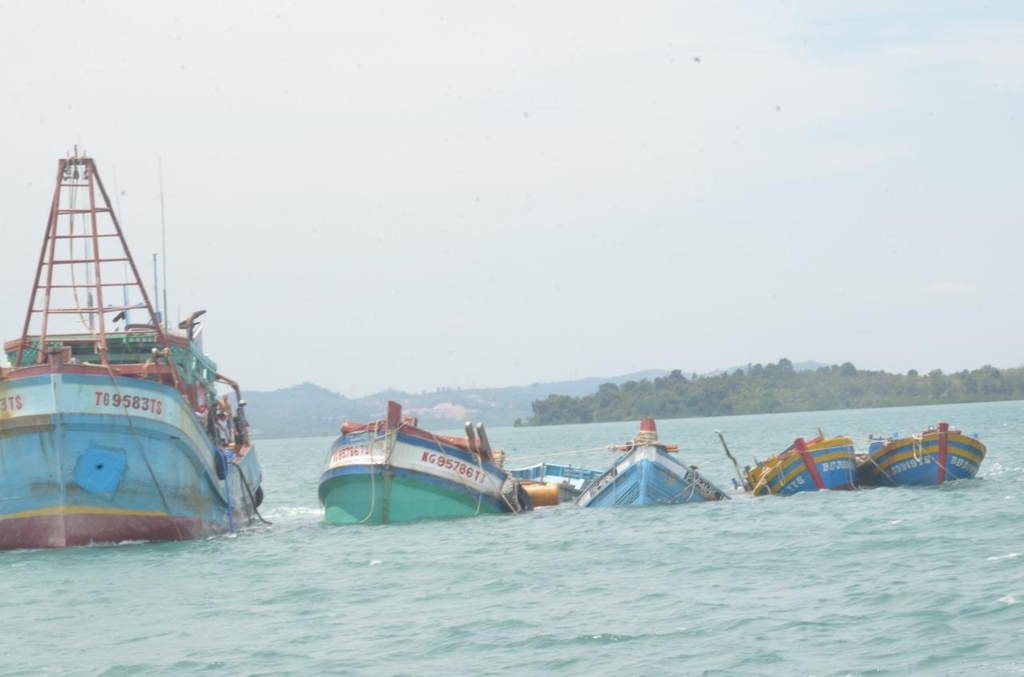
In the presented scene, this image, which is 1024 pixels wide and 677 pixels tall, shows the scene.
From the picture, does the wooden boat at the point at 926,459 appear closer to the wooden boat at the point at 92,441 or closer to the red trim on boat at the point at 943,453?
the red trim on boat at the point at 943,453

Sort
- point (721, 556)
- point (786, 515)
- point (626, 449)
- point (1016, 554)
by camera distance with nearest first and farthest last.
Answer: point (1016, 554), point (721, 556), point (786, 515), point (626, 449)

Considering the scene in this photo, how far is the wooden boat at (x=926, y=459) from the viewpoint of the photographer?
118 feet

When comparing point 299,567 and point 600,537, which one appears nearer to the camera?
point 299,567

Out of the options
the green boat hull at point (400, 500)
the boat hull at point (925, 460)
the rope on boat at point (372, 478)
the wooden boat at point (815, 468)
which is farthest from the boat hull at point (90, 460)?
the boat hull at point (925, 460)

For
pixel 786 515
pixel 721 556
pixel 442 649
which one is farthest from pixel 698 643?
pixel 786 515

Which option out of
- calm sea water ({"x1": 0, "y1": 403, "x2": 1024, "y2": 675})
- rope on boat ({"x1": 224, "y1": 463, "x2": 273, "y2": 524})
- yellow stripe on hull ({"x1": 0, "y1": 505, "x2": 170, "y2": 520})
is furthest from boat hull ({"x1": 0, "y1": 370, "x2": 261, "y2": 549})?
rope on boat ({"x1": 224, "y1": 463, "x2": 273, "y2": 524})

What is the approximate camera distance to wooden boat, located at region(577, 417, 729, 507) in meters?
33.4

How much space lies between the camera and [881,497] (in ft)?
110

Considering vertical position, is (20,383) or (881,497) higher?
(20,383)

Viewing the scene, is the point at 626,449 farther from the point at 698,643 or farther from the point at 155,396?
the point at 698,643

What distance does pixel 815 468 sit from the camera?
35.5m

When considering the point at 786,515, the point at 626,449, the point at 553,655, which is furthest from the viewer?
the point at 626,449

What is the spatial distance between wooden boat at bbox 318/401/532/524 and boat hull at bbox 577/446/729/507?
2.86m

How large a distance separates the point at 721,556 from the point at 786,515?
6180 millimetres
